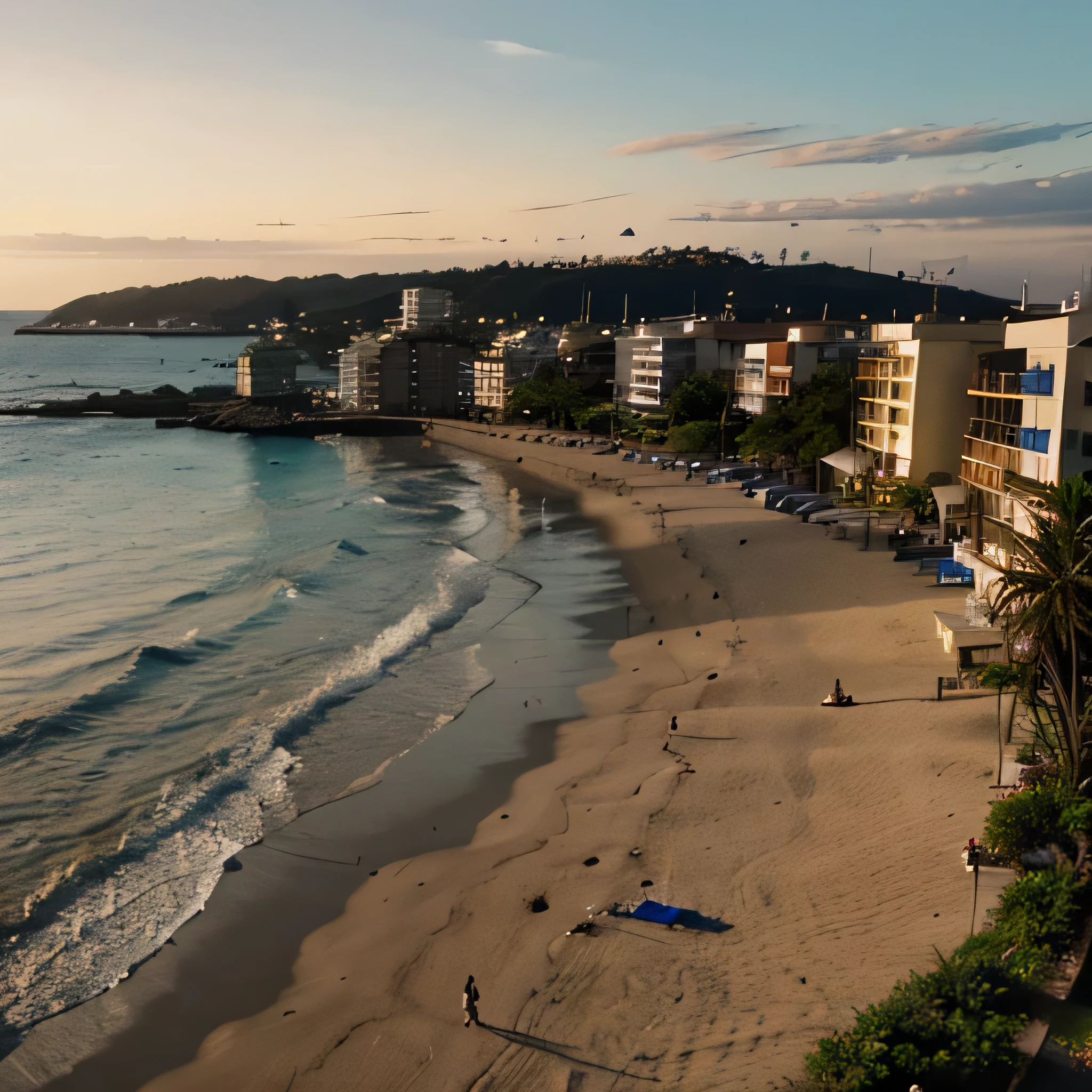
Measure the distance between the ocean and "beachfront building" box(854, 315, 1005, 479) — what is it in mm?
15776

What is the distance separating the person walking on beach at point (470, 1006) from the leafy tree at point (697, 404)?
7099cm

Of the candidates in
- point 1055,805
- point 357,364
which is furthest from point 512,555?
point 357,364

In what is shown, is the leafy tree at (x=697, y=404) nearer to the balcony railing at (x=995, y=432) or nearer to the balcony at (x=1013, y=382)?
the balcony at (x=1013, y=382)

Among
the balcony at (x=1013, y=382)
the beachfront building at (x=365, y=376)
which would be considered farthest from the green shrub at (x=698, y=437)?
the beachfront building at (x=365, y=376)

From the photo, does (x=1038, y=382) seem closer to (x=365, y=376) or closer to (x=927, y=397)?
(x=927, y=397)

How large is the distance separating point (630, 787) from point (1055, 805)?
8756mm

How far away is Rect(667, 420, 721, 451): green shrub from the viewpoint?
76.1 meters

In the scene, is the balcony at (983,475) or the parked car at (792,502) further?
the parked car at (792,502)

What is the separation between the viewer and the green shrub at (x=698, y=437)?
250ft

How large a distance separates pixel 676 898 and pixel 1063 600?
8.05 meters

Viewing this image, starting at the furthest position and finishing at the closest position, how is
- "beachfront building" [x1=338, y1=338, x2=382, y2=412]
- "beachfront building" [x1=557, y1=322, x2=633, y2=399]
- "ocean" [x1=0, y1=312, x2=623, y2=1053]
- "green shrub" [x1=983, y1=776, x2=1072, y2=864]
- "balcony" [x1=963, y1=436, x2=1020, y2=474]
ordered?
"beachfront building" [x1=338, y1=338, x2=382, y2=412], "beachfront building" [x1=557, y1=322, x2=633, y2=399], "balcony" [x1=963, y1=436, x2=1020, y2=474], "ocean" [x1=0, y1=312, x2=623, y2=1053], "green shrub" [x1=983, y1=776, x2=1072, y2=864]

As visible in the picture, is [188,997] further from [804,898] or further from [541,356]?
[541,356]

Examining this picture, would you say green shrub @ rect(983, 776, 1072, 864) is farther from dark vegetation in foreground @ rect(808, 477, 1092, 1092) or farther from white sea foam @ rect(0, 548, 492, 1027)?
white sea foam @ rect(0, 548, 492, 1027)

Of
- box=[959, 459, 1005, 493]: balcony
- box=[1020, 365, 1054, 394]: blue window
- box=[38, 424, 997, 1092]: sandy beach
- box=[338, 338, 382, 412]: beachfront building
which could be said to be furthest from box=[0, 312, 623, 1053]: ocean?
box=[338, 338, 382, 412]: beachfront building
